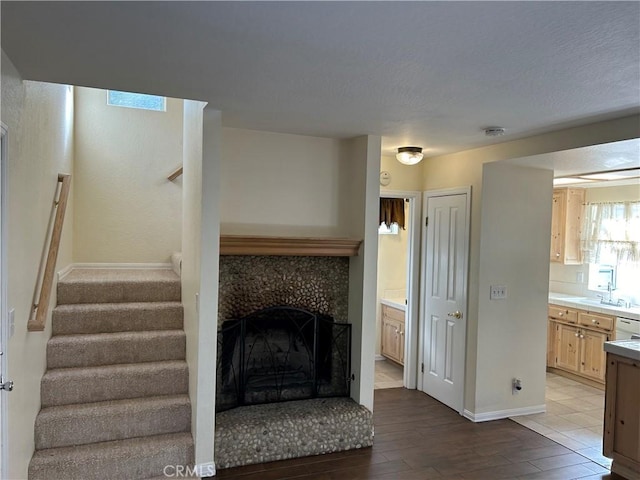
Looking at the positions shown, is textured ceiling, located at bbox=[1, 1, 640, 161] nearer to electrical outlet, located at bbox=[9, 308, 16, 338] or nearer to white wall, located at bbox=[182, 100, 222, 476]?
white wall, located at bbox=[182, 100, 222, 476]

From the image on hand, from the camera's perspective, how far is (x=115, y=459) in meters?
2.90

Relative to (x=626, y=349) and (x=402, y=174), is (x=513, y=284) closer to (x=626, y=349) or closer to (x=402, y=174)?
(x=626, y=349)

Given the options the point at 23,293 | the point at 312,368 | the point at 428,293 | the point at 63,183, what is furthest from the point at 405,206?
the point at 23,293

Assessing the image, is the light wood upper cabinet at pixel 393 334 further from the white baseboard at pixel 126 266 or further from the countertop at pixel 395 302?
the white baseboard at pixel 126 266

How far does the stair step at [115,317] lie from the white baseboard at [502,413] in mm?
2669

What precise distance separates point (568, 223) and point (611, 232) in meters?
0.47

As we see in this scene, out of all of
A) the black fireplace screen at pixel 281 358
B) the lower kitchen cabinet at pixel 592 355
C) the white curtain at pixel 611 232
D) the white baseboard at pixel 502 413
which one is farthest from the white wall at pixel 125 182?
the white curtain at pixel 611 232

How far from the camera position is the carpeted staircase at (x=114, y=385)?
292 centimetres

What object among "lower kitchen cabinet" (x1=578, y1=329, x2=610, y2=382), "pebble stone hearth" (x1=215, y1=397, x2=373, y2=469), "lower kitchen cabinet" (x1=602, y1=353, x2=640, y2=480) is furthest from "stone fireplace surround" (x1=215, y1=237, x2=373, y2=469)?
"lower kitchen cabinet" (x1=578, y1=329, x2=610, y2=382)

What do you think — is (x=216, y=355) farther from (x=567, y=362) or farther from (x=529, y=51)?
(x=567, y=362)

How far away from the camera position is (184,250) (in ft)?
13.1

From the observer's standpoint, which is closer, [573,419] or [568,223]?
[573,419]

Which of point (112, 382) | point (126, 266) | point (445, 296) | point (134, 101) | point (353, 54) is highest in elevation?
point (134, 101)

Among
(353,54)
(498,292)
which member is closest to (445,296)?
(498,292)
